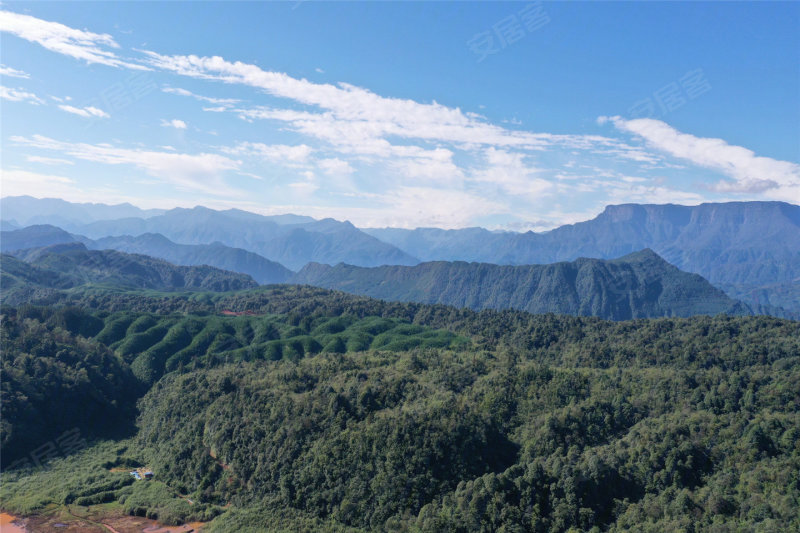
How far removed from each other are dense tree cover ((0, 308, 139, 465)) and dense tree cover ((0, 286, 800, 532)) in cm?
661

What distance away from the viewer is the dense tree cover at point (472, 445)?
172ft

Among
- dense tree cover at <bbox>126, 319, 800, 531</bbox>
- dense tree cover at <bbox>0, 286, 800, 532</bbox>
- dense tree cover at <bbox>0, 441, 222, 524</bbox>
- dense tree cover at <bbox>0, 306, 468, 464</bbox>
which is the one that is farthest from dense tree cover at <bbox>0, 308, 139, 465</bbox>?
dense tree cover at <bbox>126, 319, 800, 531</bbox>

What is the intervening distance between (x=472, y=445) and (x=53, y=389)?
71952 millimetres

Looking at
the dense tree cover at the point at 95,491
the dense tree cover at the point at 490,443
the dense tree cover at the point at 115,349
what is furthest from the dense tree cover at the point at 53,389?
the dense tree cover at the point at 490,443

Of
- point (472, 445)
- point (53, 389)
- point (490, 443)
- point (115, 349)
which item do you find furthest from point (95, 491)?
point (115, 349)

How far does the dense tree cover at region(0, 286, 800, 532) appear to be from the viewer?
5244 cm

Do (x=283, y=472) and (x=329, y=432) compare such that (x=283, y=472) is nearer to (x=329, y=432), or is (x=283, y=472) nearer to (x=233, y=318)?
(x=329, y=432)

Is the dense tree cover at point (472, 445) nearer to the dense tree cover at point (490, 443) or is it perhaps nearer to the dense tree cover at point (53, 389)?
the dense tree cover at point (490, 443)

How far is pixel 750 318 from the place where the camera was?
117 meters

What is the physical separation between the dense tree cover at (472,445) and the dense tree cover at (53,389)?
6609 mm

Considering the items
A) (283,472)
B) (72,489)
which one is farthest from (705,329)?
(72,489)

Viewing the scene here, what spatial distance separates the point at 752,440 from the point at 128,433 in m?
94.0

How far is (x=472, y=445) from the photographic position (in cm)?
6344

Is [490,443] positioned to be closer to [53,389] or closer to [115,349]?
[53,389]
